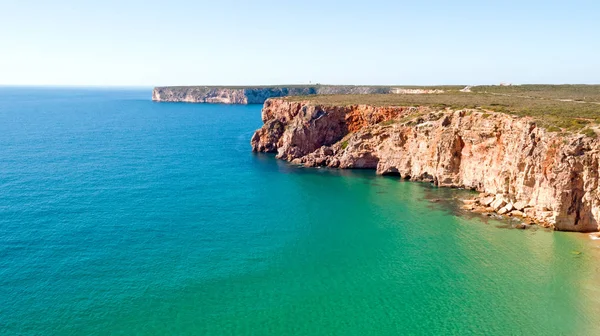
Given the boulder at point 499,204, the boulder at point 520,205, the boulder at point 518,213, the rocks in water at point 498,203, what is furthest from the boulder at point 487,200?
the boulder at point 518,213

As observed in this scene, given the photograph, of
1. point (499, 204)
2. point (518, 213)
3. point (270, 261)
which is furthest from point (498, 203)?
point (270, 261)

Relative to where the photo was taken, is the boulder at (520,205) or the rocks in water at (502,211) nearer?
the boulder at (520,205)

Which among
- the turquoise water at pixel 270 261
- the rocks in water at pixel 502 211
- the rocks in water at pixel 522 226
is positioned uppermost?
the rocks in water at pixel 502 211

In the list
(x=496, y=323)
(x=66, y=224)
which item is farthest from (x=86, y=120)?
(x=496, y=323)

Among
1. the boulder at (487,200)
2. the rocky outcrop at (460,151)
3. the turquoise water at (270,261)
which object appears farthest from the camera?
the boulder at (487,200)

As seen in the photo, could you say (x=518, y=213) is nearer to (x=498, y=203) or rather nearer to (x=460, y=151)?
(x=498, y=203)

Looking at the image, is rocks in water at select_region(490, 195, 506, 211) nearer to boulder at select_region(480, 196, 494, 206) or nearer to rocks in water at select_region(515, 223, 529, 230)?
boulder at select_region(480, 196, 494, 206)

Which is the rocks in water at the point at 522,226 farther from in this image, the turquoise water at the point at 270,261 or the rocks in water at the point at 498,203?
the rocks in water at the point at 498,203
